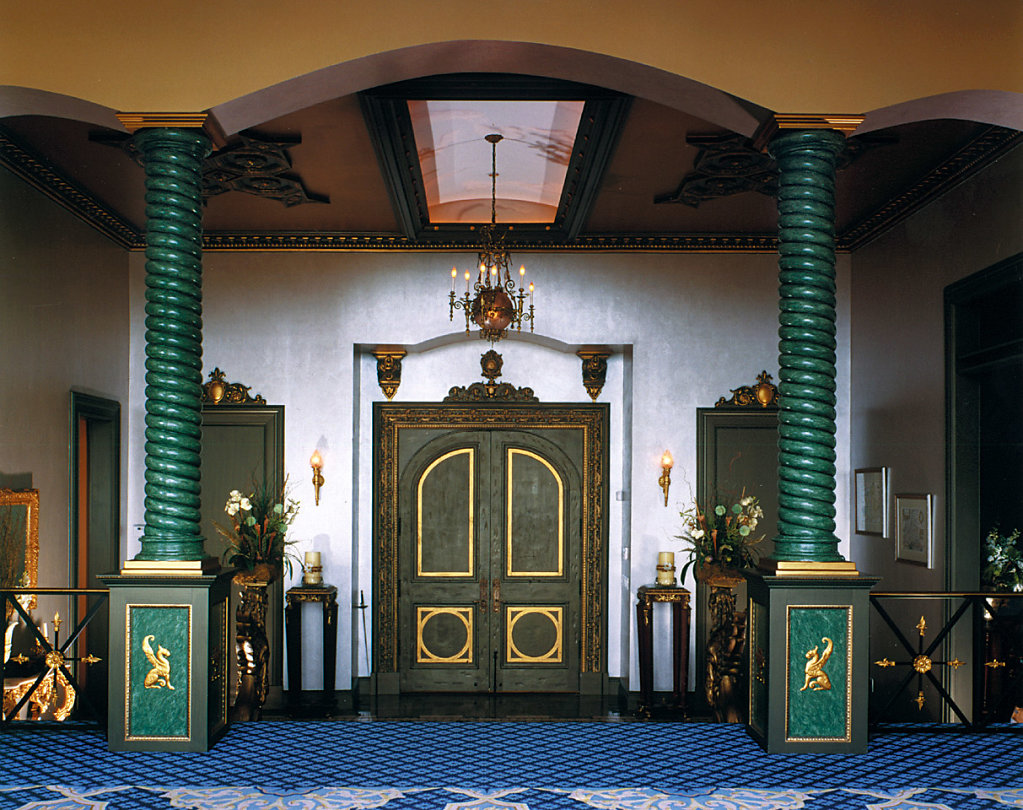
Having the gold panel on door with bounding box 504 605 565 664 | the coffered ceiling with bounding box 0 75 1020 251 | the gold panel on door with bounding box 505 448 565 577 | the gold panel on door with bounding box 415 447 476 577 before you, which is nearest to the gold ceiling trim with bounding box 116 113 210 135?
the coffered ceiling with bounding box 0 75 1020 251

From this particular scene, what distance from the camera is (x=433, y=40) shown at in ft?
15.9

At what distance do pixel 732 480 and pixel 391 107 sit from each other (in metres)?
4.94

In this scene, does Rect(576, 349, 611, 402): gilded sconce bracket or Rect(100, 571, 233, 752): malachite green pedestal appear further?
Rect(576, 349, 611, 402): gilded sconce bracket

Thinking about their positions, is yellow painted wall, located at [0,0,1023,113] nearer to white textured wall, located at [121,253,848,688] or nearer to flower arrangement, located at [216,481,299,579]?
flower arrangement, located at [216,481,299,579]

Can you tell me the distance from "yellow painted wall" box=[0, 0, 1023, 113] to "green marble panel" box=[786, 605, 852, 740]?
98.6 inches

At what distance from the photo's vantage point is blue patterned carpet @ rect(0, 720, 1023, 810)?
4121 millimetres

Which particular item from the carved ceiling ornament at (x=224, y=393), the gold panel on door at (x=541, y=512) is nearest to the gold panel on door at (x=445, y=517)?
the gold panel on door at (x=541, y=512)

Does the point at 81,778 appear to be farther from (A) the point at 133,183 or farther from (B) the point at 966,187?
(B) the point at 966,187

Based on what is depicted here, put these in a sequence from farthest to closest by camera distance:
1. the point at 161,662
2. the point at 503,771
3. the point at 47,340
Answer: the point at 47,340 < the point at 161,662 < the point at 503,771

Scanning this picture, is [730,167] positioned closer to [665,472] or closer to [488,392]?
[665,472]

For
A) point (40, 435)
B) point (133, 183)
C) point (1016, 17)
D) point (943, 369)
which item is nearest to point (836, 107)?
point (1016, 17)

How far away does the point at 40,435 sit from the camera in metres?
7.29

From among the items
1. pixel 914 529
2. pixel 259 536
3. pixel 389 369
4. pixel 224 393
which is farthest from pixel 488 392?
pixel 914 529

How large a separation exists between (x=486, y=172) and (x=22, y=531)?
14.3ft
